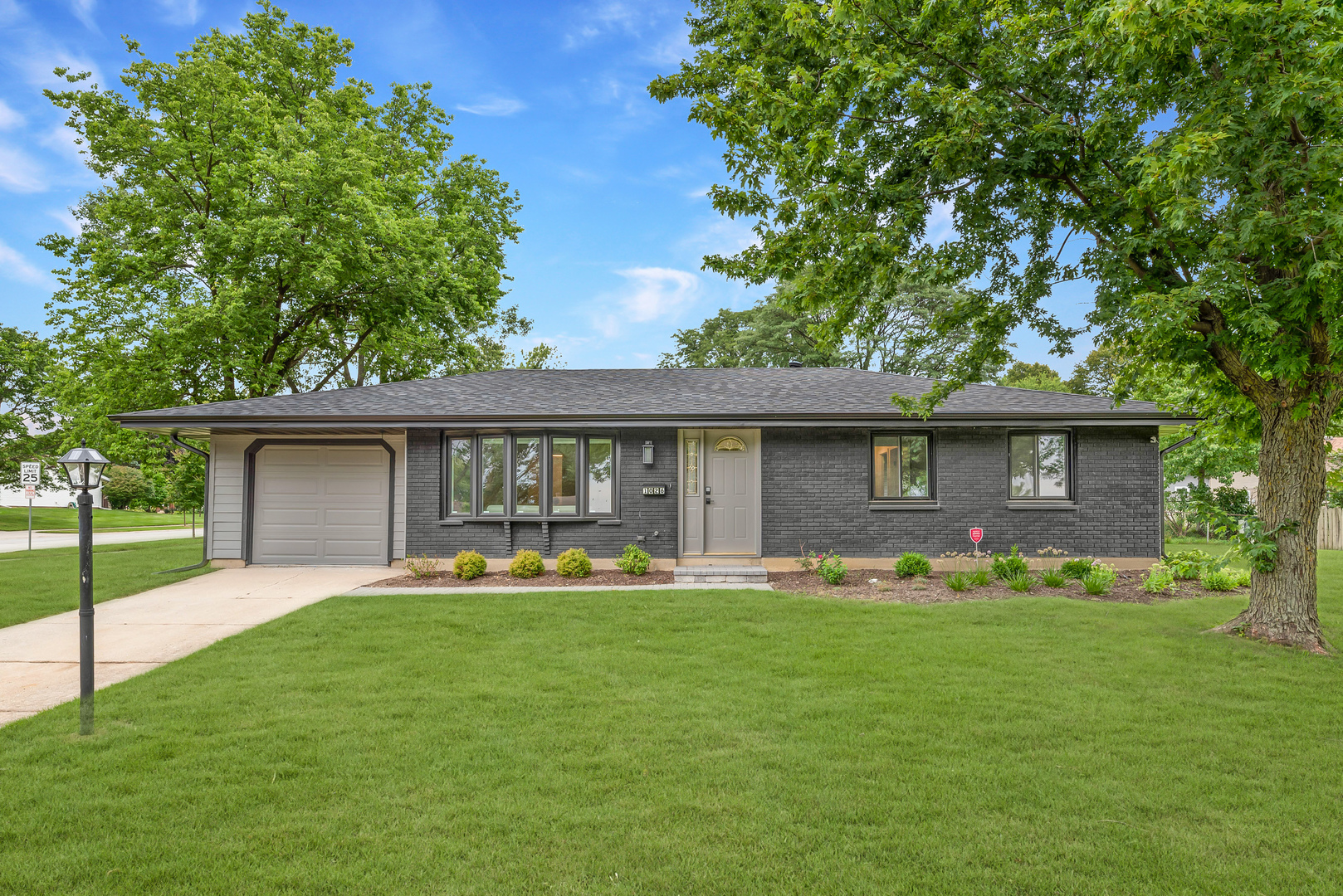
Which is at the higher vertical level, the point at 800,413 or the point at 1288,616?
the point at 800,413

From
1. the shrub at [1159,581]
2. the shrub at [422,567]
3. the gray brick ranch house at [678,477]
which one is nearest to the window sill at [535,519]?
the gray brick ranch house at [678,477]

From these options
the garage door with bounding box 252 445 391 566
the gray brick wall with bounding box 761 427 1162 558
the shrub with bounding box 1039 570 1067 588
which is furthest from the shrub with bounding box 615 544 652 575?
the shrub with bounding box 1039 570 1067 588

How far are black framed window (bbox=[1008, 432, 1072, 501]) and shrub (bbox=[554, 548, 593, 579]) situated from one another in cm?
694

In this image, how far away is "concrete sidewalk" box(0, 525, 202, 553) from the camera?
1712 cm

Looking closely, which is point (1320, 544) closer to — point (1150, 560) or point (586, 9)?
point (1150, 560)

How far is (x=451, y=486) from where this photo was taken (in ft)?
36.4

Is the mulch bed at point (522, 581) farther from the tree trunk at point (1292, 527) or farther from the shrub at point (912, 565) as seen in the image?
the tree trunk at point (1292, 527)

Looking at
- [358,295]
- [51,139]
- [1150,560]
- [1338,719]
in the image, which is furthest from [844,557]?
[51,139]

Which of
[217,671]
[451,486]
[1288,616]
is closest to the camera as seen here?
[217,671]

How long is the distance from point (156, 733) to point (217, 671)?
149 cm

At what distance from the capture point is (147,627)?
707cm

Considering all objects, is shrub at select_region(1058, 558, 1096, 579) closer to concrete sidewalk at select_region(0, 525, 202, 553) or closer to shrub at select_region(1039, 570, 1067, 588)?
shrub at select_region(1039, 570, 1067, 588)

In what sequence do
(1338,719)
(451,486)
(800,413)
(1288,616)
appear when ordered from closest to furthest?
(1338,719) < (1288,616) < (800,413) < (451,486)

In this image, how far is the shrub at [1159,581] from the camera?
8.78 metres
